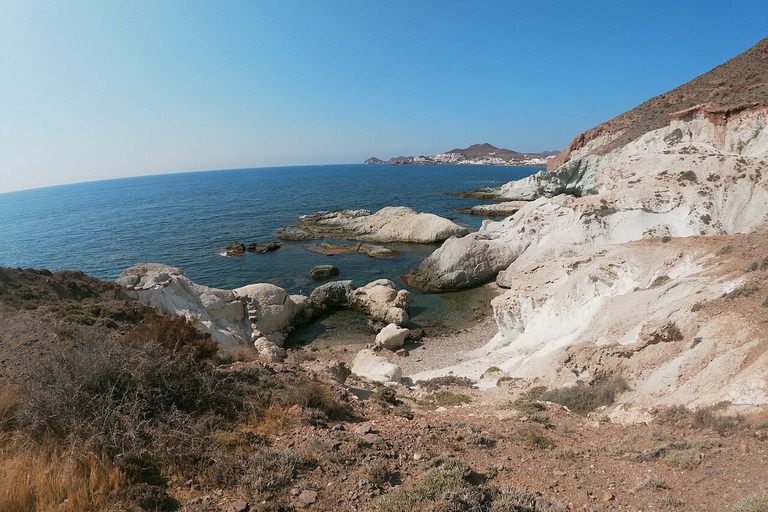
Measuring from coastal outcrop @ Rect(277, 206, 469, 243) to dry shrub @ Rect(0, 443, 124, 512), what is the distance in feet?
116

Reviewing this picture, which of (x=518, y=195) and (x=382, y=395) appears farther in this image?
(x=518, y=195)

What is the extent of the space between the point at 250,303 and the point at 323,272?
9.48 metres

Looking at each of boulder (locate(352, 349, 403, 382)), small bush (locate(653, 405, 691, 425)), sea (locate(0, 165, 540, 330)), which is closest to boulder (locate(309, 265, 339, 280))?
sea (locate(0, 165, 540, 330))

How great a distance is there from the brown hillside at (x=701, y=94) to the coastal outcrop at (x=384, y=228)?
2854 centimetres

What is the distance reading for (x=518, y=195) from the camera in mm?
64500

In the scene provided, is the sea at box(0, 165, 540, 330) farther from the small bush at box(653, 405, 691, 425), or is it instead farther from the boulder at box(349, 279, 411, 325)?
the small bush at box(653, 405, 691, 425)

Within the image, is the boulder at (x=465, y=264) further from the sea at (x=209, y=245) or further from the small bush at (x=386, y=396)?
the small bush at (x=386, y=396)

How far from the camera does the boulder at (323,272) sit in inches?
1153

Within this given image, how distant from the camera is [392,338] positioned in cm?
1859

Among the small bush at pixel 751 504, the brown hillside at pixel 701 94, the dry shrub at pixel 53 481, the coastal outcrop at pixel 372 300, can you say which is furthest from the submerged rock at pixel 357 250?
the brown hillside at pixel 701 94

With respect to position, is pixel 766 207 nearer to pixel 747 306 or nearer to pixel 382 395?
pixel 747 306

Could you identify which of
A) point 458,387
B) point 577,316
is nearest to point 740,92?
point 577,316

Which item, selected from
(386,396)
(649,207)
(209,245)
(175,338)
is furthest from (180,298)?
(209,245)

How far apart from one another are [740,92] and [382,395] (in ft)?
156
